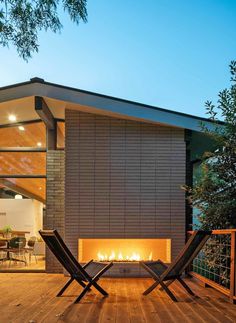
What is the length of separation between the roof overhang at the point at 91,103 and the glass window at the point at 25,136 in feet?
3.42

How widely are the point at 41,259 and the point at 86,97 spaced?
4248 mm

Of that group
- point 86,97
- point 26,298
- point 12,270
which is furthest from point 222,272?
point 12,270

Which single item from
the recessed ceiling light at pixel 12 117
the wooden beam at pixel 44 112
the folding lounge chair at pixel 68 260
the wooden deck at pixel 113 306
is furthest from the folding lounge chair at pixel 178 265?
the recessed ceiling light at pixel 12 117

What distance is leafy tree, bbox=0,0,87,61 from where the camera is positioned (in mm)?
3762

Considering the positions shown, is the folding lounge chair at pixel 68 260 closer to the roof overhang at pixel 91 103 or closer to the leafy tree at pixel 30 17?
the leafy tree at pixel 30 17

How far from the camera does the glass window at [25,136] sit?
28.6 feet

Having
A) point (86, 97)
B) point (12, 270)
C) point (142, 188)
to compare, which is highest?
point (86, 97)

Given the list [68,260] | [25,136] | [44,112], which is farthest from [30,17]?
[25,136]

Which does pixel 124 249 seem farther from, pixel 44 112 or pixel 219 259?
pixel 44 112

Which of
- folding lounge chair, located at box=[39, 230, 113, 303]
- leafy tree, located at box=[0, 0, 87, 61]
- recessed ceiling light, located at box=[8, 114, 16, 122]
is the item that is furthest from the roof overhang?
leafy tree, located at box=[0, 0, 87, 61]

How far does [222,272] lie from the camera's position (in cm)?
609

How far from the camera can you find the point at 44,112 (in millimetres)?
7738

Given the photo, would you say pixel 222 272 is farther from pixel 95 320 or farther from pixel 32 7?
pixel 32 7

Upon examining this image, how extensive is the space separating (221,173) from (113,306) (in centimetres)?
292
